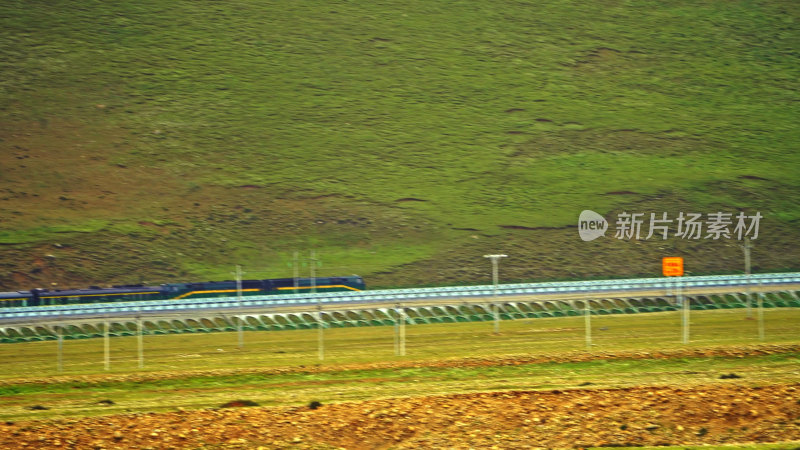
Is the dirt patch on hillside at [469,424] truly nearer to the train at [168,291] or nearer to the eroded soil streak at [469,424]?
the eroded soil streak at [469,424]

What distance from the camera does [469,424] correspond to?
15531mm

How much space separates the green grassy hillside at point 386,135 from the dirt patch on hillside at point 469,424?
5961cm

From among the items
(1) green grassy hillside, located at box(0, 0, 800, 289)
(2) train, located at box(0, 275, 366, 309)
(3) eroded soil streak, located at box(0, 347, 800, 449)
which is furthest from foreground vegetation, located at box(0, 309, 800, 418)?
(1) green grassy hillside, located at box(0, 0, 800, 289)

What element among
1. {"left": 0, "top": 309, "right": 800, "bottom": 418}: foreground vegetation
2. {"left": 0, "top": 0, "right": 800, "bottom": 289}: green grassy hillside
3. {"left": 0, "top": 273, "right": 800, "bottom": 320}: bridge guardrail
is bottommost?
{"left": 0, "top": 309, "right": 800, "bottom": 418}: foreground vegetation

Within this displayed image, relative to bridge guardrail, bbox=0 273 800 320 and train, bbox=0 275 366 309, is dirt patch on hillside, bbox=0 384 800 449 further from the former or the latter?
train, bbox=0 275 366 309

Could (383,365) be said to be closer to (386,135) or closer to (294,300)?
(294,300)

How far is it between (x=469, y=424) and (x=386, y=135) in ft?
296

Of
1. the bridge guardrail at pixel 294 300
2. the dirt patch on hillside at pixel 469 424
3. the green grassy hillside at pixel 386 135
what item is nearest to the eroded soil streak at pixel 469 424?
the dirt patch on hillside at pixel 469 424

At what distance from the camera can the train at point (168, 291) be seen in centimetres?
5384

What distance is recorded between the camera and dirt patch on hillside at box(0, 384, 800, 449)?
14.8 metres

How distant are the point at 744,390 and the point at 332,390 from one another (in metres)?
8.94

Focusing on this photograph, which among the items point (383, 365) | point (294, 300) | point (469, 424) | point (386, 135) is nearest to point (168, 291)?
point (294, 300)

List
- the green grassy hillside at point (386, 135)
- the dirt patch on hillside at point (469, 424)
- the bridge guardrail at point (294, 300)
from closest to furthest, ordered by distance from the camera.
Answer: the dirt patch on hillside at point (469, 424) → the bridge guardrail at point (294, 300) → the green grassy hillside at point (386, 135)

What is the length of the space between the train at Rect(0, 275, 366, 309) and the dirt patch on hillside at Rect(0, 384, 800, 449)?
125ft
